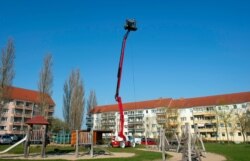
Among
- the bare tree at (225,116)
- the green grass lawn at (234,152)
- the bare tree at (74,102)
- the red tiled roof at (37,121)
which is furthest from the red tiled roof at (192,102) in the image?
the red tiled roof at (37,121)

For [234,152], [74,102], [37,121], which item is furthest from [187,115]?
[37,121]

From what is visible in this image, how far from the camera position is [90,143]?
2159 centimetres

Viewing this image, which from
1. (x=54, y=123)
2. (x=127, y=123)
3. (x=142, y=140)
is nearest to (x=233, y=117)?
(x=142, y=140)

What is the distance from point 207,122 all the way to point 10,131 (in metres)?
61.4

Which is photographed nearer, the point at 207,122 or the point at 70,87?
the point at 70,87

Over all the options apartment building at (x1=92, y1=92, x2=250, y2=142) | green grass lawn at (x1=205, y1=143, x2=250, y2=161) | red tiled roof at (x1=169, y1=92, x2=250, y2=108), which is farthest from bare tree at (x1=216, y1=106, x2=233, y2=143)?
green grass lawn at (x1=205, y1=143, x2=250, y2=161)

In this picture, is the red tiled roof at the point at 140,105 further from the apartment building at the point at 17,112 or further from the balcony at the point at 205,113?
the apartment building at the point at 17,112

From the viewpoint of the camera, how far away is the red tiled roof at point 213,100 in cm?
8181

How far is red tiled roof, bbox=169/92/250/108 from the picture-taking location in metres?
81.8

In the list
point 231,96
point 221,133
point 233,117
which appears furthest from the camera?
A: point 231,96

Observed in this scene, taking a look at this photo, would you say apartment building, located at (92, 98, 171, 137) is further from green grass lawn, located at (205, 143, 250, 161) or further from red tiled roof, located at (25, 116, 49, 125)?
red tiled roof, located at (25, 116, 49, 125)

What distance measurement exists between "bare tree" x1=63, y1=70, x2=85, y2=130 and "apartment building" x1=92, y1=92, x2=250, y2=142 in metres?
20.6

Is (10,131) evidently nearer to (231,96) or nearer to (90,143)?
(231,96)

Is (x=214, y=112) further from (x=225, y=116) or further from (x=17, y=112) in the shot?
(x=17, y=112)
